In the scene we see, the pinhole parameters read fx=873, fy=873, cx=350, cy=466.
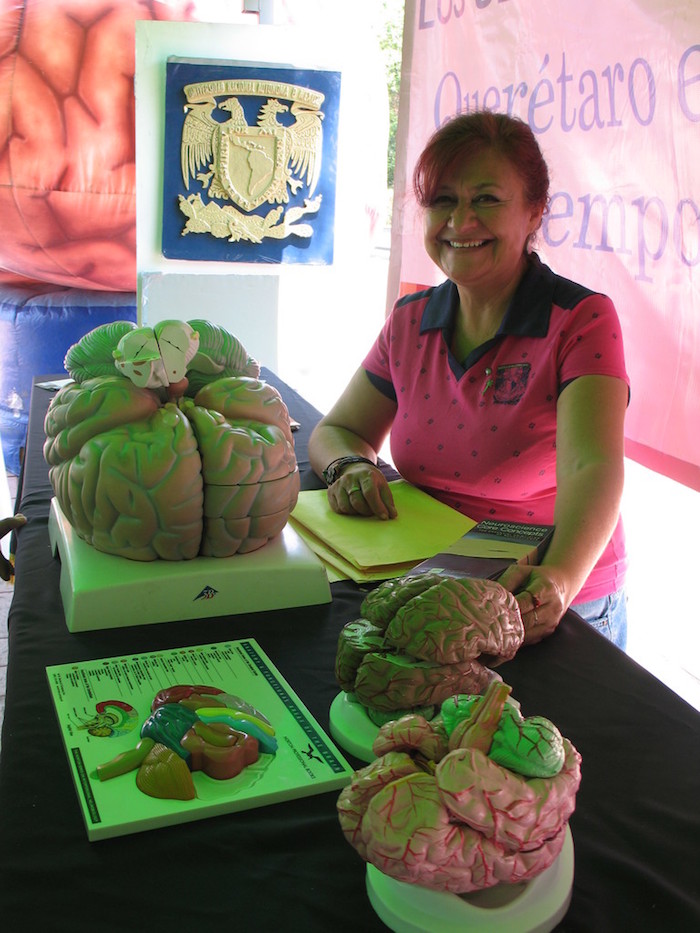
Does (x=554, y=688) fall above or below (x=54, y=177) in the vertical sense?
below

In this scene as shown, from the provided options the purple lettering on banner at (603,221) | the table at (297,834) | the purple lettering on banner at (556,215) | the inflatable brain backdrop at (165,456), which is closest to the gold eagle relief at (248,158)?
the purple lettering on banner at (556,215)

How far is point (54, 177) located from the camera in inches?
109

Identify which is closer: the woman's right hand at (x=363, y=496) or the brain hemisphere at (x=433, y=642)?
the brain hemisphere at (x=433, y=642)

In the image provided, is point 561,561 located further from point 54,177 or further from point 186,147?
point 54,177

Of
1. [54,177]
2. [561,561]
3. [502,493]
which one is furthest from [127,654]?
[54,177]

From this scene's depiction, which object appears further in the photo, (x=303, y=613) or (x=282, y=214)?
(x=282, y=214)

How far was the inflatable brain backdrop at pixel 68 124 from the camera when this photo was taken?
2648 millimetres

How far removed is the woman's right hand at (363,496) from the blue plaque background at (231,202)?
1.46m

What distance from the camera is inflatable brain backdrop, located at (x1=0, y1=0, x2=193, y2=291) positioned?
8.69 feet

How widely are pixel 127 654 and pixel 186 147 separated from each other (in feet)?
6.31

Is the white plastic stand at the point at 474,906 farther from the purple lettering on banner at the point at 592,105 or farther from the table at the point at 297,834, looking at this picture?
the purple lettering on banner at the point at 592,105

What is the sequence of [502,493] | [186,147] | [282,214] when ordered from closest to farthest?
[502,493], [186,147], [282,214]

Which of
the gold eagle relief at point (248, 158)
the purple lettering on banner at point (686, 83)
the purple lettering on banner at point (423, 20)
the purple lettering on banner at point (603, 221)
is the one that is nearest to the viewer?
the purple lettering on banner at point (686, 83)

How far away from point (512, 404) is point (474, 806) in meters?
0.99
